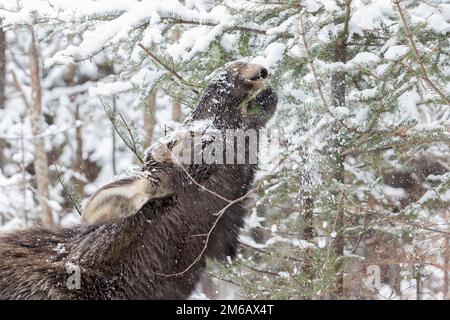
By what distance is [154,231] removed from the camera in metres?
4.20

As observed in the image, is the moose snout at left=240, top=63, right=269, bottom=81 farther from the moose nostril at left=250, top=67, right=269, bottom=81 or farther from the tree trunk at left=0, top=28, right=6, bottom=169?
the tree trunk at left=0, top=28, right=6, bottom=169

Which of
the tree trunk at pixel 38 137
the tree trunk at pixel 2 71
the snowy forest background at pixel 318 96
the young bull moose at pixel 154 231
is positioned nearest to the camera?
the young bull moose at pixel 154 231

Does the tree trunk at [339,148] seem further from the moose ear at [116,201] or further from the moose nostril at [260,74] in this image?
the moose ear at [116,201]

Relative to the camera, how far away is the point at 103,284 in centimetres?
403

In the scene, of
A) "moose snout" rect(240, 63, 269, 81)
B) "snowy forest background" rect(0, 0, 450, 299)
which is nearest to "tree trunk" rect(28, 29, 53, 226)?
"snowy forest background" rect(0, 0, 450, 299)

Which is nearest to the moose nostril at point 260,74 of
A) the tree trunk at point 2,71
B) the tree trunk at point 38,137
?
the tree trunk at point 2,71

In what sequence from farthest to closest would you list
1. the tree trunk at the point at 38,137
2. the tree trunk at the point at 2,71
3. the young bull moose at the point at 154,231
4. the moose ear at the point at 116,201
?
the tree trunk at the point at 38,137 → the tree trunk at the point at 2,71 → the young bull moose at the point at 154,231 → the moose ear at the point at 116,201

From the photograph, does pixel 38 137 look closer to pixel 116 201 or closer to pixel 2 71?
pixel 2 71

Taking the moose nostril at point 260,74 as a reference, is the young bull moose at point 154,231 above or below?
below

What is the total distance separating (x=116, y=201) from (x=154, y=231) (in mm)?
460

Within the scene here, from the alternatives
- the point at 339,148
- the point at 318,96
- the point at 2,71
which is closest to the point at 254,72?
the point at 318,96

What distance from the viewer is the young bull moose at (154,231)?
12.8ft
